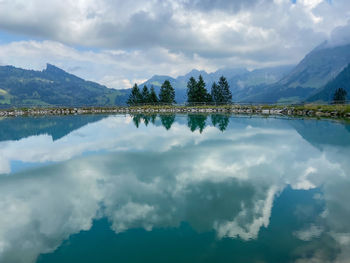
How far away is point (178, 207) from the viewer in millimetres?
11727

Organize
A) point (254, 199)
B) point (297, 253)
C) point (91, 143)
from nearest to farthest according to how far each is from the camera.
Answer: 1. point (297, 253)
2. point (254, 199)
3. point (91, 143)

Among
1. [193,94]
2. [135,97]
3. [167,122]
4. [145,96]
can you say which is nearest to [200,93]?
[193,94]

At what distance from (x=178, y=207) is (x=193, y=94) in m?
93.7

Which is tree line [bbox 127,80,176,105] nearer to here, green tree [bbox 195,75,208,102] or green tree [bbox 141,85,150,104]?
green tree [bbox 141,85,150,104]

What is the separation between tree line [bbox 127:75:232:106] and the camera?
10150 cm

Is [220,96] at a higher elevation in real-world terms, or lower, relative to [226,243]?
higher

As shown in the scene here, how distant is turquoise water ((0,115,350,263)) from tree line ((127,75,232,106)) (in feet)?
262

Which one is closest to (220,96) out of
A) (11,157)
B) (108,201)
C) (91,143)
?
(91,143)

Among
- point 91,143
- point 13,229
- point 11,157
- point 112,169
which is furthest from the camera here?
point 91,143

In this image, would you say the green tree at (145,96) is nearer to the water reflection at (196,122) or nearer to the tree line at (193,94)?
the tree line at (193,94)

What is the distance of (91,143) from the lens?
30.1 meters

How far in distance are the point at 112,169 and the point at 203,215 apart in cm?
969

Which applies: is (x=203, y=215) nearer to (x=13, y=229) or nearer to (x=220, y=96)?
(x=13, y=229)

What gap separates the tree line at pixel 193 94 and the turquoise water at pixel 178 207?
79940 millimetres
